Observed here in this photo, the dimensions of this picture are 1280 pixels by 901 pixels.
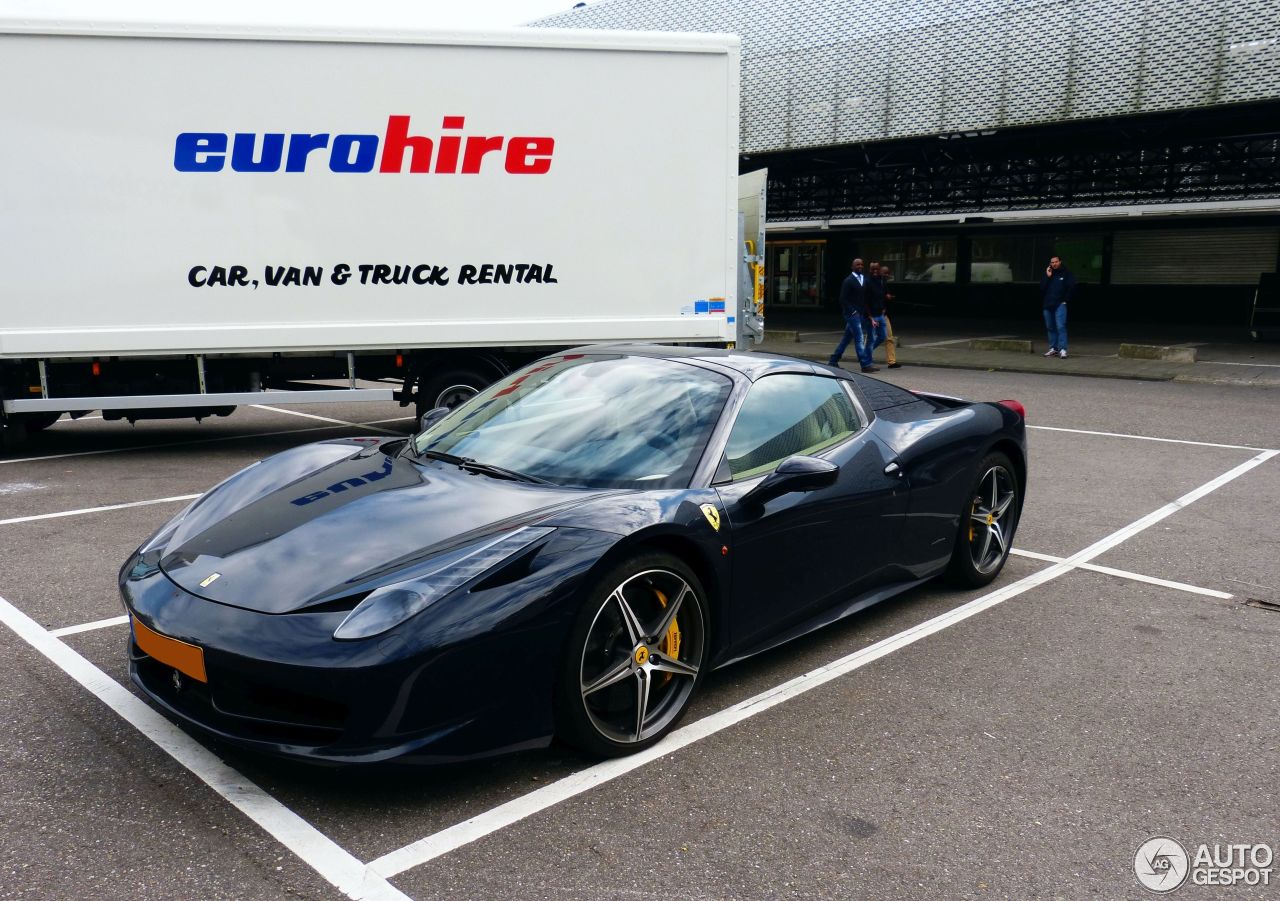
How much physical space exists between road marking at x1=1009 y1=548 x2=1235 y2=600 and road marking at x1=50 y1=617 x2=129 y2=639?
456 cm

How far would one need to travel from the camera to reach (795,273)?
121 ft

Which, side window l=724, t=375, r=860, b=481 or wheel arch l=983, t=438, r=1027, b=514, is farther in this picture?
wheel arch l=983, t=438, r=1027, b=514

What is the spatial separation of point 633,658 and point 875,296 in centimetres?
1364

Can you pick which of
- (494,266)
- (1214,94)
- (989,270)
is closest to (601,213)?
(494,266)

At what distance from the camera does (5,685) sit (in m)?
3.70

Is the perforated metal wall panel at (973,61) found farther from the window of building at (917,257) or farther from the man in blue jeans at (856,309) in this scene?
the window of building at (917,257)

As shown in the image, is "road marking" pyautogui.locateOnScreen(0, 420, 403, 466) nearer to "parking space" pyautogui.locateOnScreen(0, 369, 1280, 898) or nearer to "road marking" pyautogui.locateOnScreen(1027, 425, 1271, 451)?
"parking space" pyautogui.locateOnScreen(0, 369, 1280, 898)

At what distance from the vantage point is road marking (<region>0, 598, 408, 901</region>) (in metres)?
2.56

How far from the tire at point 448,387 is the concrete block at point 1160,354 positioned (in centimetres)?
1293

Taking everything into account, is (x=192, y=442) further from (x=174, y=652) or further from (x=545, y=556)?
(x=545, y=556)

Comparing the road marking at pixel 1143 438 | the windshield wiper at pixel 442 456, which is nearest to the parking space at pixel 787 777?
the windshield wiper at pixel 442 456

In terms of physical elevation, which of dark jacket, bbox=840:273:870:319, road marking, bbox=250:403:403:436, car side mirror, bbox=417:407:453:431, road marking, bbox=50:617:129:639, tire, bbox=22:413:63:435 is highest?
dark jacket, bbox=840:273:870:319

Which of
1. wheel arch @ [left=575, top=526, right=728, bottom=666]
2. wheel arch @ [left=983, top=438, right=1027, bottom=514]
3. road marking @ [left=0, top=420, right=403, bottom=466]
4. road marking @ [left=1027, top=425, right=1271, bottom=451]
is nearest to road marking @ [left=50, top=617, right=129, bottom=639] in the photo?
wheel arch @ [left=575, top=526, right=728, bottom=666]

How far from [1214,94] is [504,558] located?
1894 centimetres
